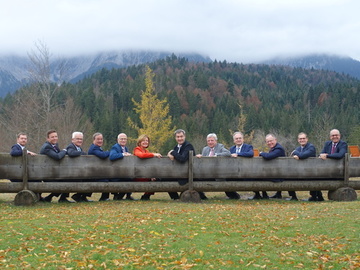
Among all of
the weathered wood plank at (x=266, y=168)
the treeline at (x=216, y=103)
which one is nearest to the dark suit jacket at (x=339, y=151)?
the weathered wood plank at (x=266, y=168)

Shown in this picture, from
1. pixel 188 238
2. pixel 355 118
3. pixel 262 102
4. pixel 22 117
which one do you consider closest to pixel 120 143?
pixel 188 238

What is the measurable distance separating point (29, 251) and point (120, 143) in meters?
6.29

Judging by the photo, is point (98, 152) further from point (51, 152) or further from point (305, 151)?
point (305, 151)

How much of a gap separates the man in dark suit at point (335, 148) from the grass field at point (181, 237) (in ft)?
6.88

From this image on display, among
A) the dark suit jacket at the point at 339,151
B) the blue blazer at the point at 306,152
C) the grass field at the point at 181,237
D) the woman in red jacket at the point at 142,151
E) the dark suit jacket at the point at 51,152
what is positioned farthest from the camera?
the dark suit jacket at the point at 339,151

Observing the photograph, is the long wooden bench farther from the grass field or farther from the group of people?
the grass field

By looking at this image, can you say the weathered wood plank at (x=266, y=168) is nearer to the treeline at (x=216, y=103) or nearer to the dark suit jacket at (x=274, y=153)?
the dark suit jacket at (x=274, y=153)

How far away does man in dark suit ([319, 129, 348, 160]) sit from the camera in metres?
13.0

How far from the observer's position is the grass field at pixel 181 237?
643 centimetres

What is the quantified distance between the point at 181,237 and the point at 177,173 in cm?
484

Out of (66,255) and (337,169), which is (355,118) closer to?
(337,169)

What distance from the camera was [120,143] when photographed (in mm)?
12930

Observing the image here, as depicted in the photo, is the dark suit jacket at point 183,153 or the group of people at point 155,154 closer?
the group of people at point 155,154

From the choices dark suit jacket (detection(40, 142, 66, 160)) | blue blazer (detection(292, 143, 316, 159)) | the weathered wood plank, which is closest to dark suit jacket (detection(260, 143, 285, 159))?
the weathered wood plank
